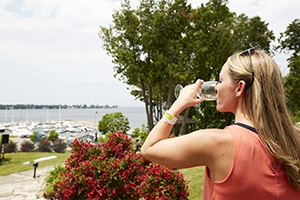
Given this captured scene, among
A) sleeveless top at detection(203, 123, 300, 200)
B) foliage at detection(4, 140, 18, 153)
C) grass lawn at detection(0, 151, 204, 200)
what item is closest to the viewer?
sleeveless top at detection(203, 123, 300, 200)

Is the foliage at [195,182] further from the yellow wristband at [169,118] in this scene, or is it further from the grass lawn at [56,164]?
the yellow wristband at [169,118]

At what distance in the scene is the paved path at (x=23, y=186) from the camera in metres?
7.80

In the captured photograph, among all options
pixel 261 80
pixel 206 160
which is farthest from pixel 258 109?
pixel 206 160

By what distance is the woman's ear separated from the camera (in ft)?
4.16

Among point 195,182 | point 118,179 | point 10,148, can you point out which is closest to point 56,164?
point 10,148

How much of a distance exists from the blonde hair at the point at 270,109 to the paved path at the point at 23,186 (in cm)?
762

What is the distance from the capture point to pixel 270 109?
1.23m

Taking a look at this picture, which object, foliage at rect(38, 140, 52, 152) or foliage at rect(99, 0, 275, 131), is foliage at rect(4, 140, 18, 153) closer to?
foliage at rect(38, 140, 52, 152)

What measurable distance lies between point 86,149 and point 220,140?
4.56 m

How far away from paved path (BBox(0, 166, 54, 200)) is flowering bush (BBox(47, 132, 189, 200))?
3.45 m

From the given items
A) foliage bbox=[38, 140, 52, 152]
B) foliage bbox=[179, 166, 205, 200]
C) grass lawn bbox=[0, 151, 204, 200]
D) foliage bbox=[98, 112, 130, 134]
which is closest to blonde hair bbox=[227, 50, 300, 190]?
grass lawn bbox=[0, 151, 204, 200]

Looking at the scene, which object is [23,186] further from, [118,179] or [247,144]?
[247,144]

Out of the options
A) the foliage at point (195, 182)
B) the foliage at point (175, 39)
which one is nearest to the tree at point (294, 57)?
the foliage at point (175, 39)

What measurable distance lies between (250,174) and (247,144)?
13 centimetres
